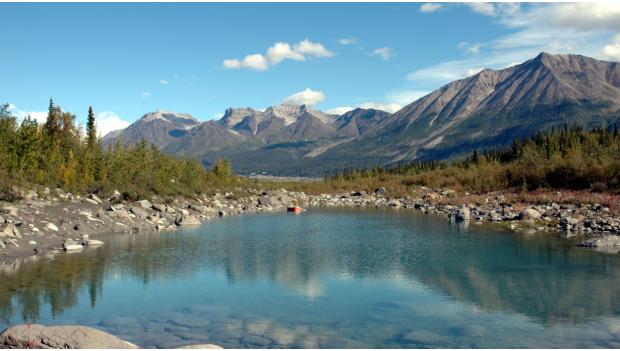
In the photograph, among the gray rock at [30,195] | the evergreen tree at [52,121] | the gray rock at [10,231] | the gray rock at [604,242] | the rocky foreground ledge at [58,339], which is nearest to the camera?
the rocky foreground ledge at [58,339]

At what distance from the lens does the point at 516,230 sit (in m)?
48.8

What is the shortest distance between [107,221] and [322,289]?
89.8ft

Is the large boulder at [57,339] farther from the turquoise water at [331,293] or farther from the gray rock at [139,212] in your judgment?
the gray rock at [139,212]

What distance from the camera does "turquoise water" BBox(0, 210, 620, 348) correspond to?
19344mm

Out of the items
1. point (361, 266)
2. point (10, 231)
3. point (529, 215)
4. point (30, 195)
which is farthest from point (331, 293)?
point (529, 215)

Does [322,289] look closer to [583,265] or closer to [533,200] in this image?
[583,265]

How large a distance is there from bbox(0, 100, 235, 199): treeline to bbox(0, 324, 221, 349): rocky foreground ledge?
3115 centimetres

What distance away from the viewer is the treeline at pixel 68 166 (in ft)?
181

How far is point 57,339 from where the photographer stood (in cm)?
1556

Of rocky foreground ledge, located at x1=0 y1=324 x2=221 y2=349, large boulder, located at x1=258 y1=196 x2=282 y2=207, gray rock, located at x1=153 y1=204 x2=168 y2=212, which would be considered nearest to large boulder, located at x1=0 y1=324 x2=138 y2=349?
rocky foreground ledge, located at x1=0 y1=324 x2=221 y2=349

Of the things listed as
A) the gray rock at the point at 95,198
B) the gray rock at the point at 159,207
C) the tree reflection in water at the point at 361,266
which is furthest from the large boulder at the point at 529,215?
the gray rock at the point at 95,198

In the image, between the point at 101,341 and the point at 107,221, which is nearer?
the point at 101,341

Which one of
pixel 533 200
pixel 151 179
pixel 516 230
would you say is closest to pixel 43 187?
pixel 151 179

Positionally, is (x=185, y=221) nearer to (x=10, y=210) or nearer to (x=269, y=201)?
(x=10, y=210)
